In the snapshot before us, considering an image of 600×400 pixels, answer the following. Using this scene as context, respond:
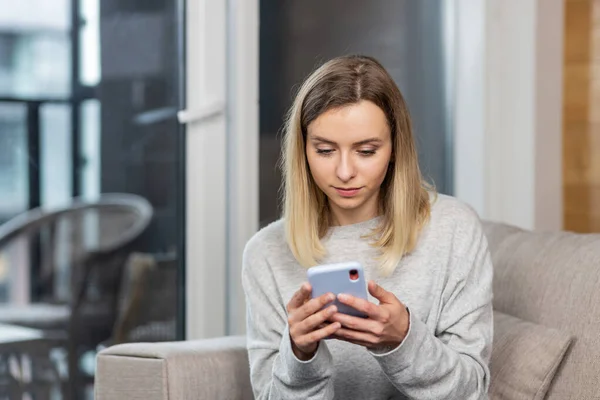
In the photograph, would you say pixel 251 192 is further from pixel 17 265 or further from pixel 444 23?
pixel 444 23

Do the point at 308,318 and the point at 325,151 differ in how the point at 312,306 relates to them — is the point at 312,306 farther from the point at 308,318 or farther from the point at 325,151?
the point at 325,151

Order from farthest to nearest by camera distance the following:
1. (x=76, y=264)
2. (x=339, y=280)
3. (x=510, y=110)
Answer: (x=510, y=110)
(x=76, y=264)
(x=339, y=280)

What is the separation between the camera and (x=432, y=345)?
5.46ft

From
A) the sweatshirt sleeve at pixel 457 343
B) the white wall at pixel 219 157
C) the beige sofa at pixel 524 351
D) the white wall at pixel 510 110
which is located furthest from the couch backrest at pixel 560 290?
the white wall at pixel 510 110

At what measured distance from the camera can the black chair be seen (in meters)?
2.65

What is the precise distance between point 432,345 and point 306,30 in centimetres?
160

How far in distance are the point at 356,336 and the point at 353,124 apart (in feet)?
1.34

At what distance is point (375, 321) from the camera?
156 centimetres

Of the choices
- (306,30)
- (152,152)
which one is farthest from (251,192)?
(306,30)

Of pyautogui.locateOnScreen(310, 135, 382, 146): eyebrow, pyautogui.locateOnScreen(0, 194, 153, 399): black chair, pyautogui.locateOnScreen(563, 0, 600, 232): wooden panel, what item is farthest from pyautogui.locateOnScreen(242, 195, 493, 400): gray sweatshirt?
pyautogui.locateOnScreen(563, 0, 600, 232): wooden panel

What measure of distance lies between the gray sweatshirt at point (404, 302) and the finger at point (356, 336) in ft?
0.39

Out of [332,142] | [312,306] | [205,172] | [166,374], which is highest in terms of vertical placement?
[332,142]

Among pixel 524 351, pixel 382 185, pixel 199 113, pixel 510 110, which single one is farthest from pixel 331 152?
pixel 510 110

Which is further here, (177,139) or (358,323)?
(177,139)
